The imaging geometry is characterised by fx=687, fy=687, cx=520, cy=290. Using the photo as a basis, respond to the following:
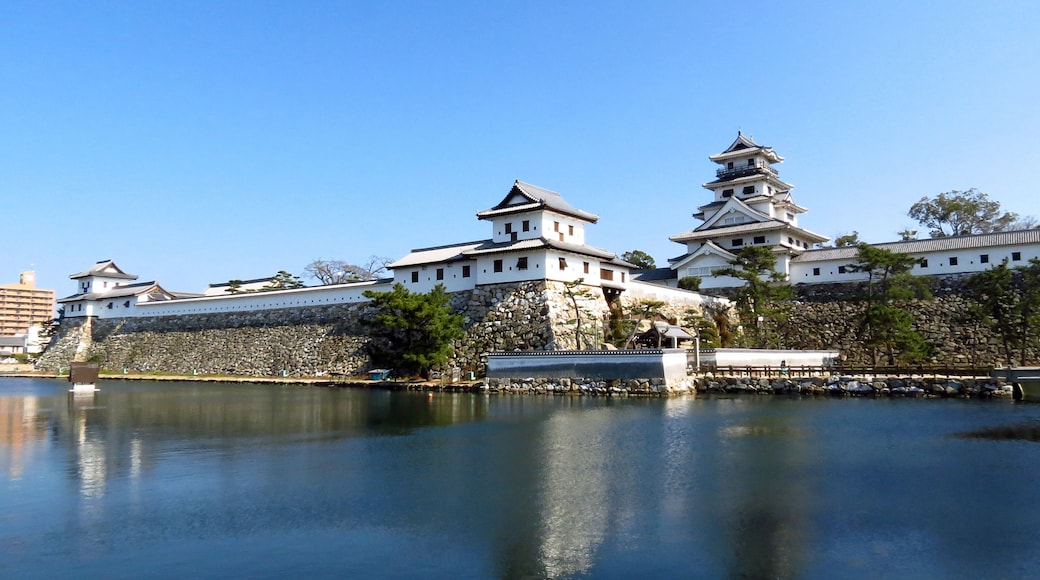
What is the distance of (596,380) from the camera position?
26312mm

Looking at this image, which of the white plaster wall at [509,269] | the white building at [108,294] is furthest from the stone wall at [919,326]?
the white building at [108,294]

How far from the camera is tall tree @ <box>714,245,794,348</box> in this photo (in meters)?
33.6

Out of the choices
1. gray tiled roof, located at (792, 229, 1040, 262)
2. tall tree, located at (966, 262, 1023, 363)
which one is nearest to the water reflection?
tall tree, located at (966, 262, 1023, 363)

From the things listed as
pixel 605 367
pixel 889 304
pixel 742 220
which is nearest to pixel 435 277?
pixel 605 367

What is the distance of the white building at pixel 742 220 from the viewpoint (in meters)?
39.0

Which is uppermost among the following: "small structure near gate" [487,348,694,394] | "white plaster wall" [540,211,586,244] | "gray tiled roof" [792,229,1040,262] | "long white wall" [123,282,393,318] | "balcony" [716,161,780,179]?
"balcony" [716,161,780,179]

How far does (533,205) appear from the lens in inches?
1238

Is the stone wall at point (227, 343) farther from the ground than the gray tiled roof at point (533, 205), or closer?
closer

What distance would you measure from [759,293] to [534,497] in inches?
1020

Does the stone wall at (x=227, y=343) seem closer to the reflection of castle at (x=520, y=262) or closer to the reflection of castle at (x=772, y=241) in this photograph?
the reflection of castle at (x=520, y=262)

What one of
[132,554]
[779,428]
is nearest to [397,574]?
[132,554]

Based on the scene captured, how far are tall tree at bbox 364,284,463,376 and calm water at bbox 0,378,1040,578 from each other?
11304mm

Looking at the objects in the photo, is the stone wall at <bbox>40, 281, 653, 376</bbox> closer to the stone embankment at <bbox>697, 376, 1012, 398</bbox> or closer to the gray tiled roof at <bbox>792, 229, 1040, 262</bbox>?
the stone embankment at <bbox>697, 376, 1012, 398</bbox>

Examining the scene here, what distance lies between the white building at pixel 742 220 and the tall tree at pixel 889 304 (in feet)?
17.5
